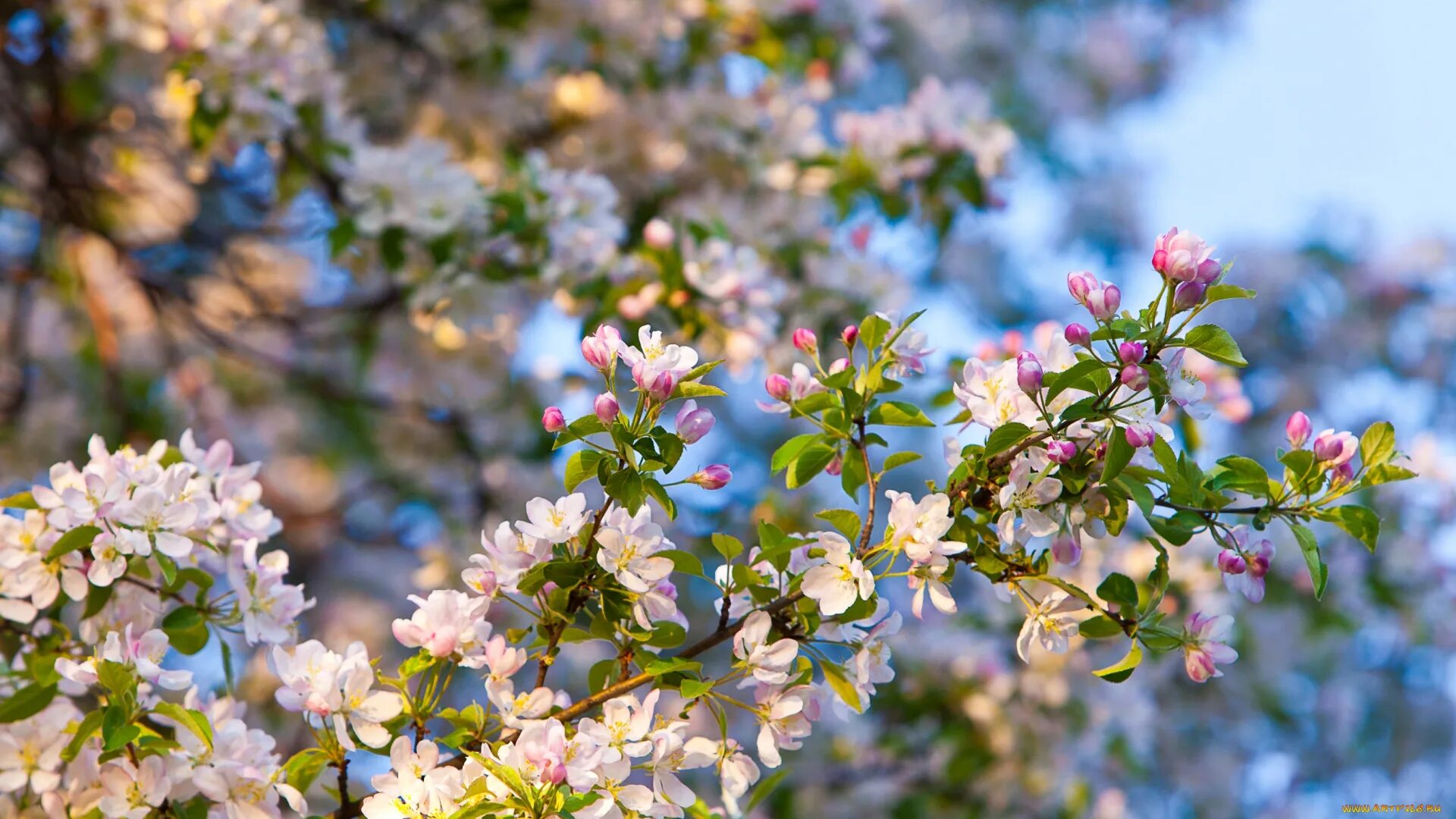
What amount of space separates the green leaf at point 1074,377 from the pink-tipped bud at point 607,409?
0.31m

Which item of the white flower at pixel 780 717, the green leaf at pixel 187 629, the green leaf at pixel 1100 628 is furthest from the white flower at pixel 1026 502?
the green leaf at pixel 187 629

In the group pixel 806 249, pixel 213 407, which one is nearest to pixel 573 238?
pixel 806 249

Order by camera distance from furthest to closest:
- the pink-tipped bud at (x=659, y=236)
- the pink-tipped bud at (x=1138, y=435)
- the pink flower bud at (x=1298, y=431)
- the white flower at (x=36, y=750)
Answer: the pink-tipped bud at (x=659, y=236) → the white flower at (x=36, y=750) → the pink flower bud at (x=1298, y=431) → the pink-tipped bud at (x=1138, y=435)

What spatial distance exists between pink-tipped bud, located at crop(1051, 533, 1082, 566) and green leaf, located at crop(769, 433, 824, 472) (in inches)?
8.2

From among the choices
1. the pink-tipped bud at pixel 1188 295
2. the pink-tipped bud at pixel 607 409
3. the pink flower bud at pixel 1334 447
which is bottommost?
the pink-tipped bud at pixel 607 409

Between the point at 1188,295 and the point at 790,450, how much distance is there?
0.32 metres

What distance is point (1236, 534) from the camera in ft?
2.86

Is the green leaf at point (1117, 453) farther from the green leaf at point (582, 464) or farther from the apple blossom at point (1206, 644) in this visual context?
the green leaf at point (582, 464)

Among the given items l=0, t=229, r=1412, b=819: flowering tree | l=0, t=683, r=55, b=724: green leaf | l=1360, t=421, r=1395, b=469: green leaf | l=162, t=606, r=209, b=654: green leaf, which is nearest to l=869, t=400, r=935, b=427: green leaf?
l=0, t=229, r=1412, b=819: flowering tree

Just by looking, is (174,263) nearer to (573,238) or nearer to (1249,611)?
(573,238)

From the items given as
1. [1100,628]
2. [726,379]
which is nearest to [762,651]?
[1100,628]

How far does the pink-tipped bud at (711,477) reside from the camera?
0.90 metres

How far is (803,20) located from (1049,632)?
1.92m

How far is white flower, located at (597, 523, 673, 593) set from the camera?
2.87 feet
